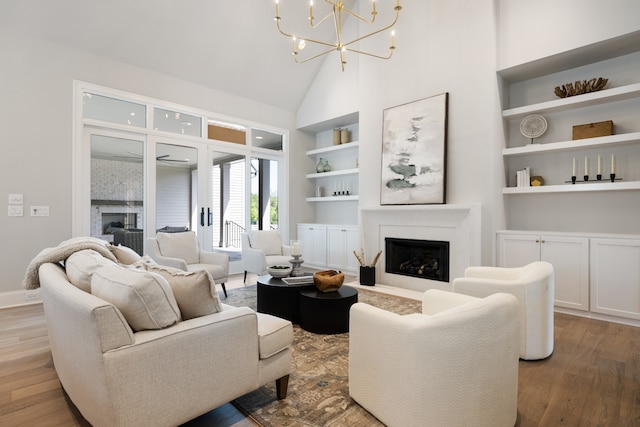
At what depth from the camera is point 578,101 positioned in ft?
12.1

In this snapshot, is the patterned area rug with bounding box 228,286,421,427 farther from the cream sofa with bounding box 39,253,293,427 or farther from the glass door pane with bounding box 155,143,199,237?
the glass door pane with bounding box 155,143,199,237

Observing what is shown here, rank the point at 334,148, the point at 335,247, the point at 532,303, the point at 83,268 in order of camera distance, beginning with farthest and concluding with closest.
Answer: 1. the point at 334,148
2. the point at 335,247
3. the point at 532,303
4. the point at 83,268

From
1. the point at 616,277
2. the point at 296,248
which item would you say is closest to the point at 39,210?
the point at 296,248

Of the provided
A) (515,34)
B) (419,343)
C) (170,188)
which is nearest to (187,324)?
(419,343)

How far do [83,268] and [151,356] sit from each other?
0.76 m

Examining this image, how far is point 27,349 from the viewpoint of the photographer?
2.74 m

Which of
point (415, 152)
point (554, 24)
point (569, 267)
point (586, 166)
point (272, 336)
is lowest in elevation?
point (272, 336)

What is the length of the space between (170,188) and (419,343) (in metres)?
4.80

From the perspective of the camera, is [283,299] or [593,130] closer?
[283,299]

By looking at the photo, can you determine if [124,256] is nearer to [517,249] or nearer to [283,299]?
[283,299]

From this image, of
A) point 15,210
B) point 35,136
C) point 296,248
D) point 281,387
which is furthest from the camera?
point 35,136

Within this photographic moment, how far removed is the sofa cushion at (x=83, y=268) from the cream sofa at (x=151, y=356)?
0.02 metres

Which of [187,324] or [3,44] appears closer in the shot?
[187,324]

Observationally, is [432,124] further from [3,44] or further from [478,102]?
[3,44]
